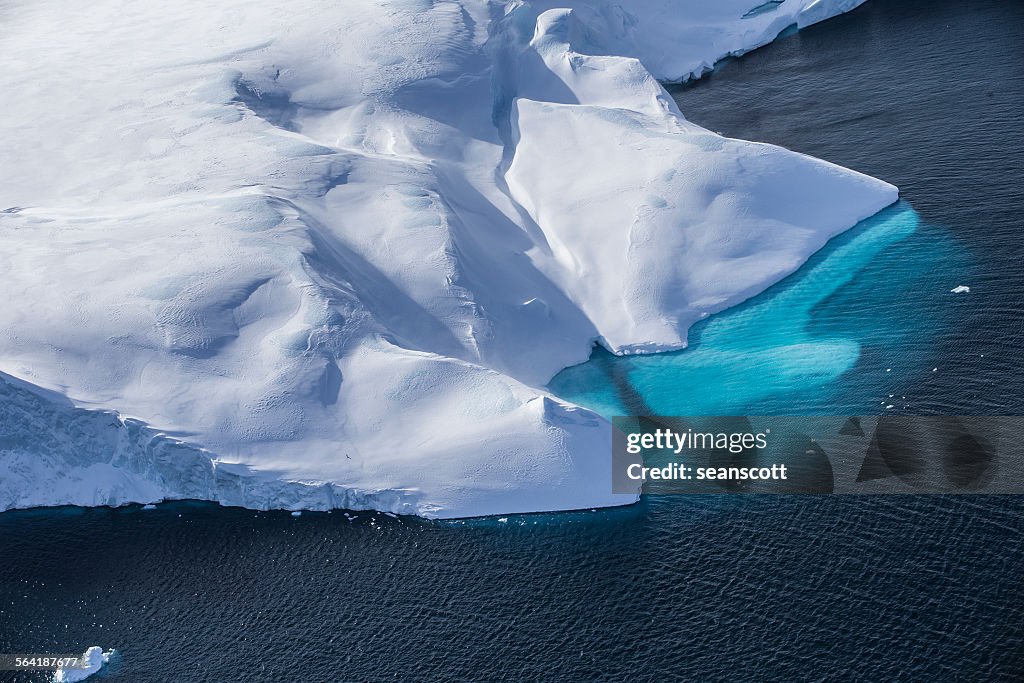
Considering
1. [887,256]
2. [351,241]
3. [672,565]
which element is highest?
[351,241]

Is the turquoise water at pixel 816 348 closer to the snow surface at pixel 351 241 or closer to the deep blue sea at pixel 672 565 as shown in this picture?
the deep blue sea at pixel 672 565

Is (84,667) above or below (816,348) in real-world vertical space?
below

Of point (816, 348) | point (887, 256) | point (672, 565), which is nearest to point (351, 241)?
point (816, 348)

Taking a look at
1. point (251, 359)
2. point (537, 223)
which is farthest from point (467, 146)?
point (251, 359)

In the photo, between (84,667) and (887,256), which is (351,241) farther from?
(887,256)

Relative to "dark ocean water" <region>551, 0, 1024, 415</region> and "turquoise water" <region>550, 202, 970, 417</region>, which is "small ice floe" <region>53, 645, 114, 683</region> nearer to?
"turquoise water" <region>550, 202, 970, 417</region>

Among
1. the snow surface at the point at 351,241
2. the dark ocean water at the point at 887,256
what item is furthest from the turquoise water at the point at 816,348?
the snow surface at the point at 351,241
